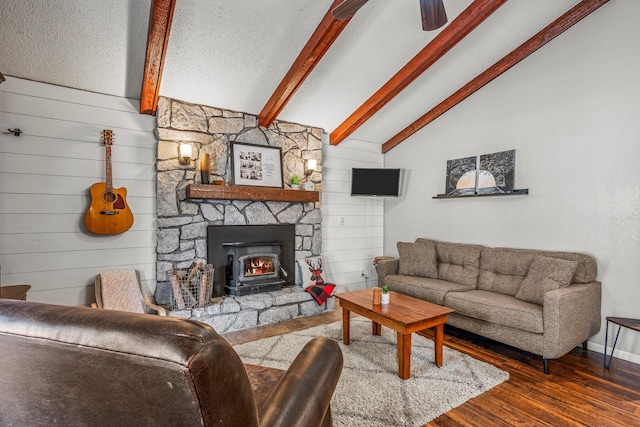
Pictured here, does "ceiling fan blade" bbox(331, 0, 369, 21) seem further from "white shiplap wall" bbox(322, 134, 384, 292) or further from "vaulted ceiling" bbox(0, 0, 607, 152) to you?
"white shiplap wall" bbox(322, 134, 384, 292)

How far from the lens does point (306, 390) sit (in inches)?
44.1

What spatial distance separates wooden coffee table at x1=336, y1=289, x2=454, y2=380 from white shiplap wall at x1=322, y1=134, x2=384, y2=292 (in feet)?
5.72

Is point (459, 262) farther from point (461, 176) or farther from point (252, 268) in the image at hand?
point (252, 268)

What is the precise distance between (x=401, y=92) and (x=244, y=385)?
411 centimetres

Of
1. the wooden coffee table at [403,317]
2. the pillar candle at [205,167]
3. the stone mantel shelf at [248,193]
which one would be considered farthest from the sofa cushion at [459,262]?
the pillar candle at [205,167]

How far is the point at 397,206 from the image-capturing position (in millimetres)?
5164

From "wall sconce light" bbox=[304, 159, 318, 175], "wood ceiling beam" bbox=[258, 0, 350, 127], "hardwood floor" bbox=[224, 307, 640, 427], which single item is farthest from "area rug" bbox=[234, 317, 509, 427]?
"wood ceiling beam" bbox=[258, 0, 350, 127]

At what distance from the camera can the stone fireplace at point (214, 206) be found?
3521 millimetres

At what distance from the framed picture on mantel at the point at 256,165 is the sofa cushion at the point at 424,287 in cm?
189

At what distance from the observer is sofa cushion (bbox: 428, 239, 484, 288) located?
375 centimetres

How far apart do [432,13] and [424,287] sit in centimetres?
258

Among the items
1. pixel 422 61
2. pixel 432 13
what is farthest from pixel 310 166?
pixel 432 13

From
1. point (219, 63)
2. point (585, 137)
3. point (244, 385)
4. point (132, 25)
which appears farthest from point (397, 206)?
A: point (244, 385)

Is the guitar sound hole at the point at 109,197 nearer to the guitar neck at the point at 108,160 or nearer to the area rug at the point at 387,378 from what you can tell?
the guitar neck at the point at 108,160
